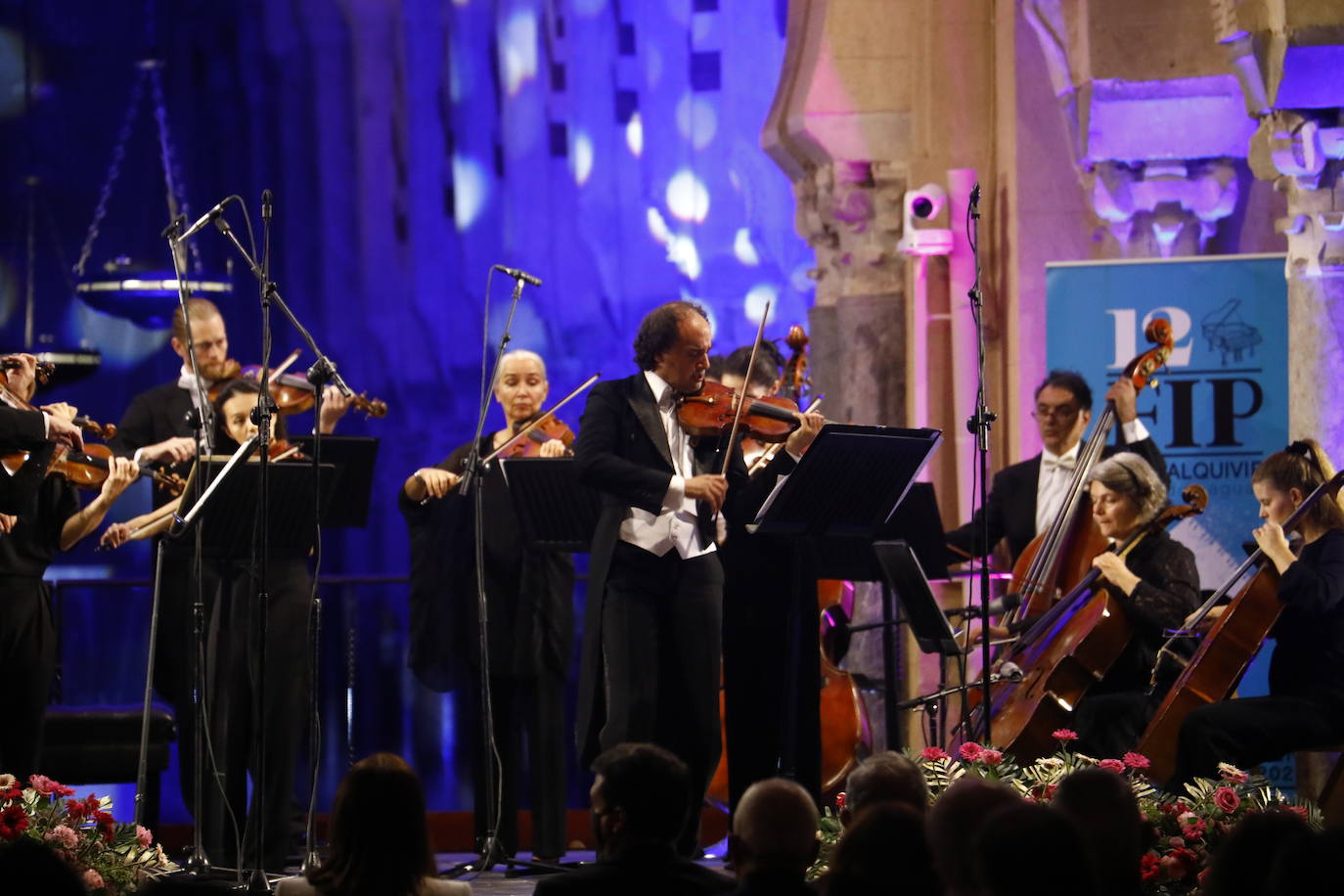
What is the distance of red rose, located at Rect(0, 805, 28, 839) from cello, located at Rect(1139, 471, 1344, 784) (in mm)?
3191

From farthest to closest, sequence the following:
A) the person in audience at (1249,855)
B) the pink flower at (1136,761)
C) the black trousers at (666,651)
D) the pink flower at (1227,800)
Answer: the black trousers at (666,651), the pink flower at (1136,761), the pink flower at (1227,800), the person in audience at (1249,855)

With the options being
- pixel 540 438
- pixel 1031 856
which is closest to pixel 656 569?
pixel 540 438

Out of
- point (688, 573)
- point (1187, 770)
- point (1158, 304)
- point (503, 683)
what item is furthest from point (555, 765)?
point (1158, 304)

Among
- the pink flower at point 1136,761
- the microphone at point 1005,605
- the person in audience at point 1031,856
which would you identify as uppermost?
the microphone at point 1005,605

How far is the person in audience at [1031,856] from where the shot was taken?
102 inches

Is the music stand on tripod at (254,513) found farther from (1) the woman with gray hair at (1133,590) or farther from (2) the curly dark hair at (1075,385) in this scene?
(2) the curly dark hair at (1075,385)

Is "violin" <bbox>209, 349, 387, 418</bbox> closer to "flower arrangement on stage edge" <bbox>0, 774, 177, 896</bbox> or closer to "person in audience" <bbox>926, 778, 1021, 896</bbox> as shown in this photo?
"flower arrangement on stage edge" <bbox>0, 774, 177, 896</bbox>

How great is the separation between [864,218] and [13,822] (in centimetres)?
501

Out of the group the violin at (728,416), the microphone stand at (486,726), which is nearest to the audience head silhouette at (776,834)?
the violin at (728,416)

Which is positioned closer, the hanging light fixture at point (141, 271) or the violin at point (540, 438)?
the violin at point (540, 438)

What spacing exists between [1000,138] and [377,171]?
3987 mm

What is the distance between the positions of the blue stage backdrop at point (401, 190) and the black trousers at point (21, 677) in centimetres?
443

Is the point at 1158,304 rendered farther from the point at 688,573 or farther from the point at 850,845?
the point at 850,845

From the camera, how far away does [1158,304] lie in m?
7.06
